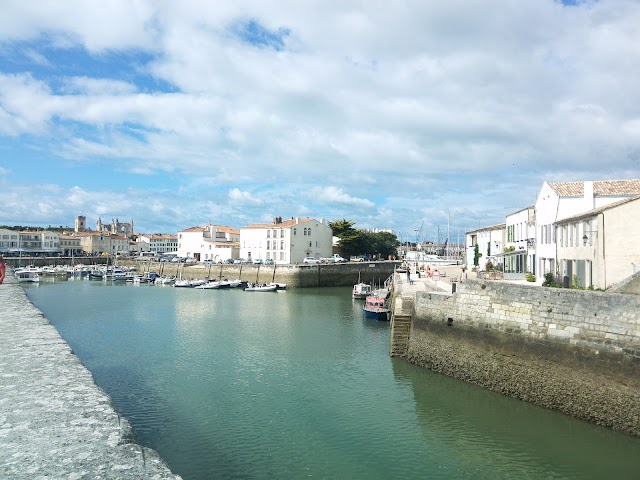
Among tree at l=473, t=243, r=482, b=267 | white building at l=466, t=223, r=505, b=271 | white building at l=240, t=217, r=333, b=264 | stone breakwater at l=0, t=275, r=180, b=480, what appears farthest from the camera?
white building at l=240, t=217, r=333, b=264

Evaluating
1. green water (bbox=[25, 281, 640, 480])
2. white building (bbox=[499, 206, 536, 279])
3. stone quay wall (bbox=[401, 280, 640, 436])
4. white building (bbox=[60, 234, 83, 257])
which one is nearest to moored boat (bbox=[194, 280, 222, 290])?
green water (bbox=[25, 281, 640, 480])

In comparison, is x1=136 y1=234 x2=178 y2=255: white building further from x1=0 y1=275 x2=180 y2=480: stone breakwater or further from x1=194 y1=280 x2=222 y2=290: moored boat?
x1=0 y1=275 x2=180 y2=480: stone breakwater

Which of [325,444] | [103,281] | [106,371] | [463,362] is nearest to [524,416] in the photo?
[463,362]

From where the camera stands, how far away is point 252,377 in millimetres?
20953

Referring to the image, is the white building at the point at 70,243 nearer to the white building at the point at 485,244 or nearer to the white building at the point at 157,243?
the white building at the point at 157,243

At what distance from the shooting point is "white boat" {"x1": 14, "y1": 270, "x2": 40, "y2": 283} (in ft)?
243

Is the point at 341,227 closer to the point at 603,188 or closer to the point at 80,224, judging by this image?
the point at 603,188

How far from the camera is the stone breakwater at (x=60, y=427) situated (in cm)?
700

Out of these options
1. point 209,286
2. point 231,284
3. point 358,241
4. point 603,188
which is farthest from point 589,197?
point 358,241

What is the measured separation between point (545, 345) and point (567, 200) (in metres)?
13.7

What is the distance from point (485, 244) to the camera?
46.1 meters

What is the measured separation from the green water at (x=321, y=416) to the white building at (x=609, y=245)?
22.1 feet

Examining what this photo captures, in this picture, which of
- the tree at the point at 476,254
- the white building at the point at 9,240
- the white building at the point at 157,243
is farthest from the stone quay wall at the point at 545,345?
the white building at the point at 157,243

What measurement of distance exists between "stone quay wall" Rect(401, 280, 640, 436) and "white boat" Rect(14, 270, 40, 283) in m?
70.2
